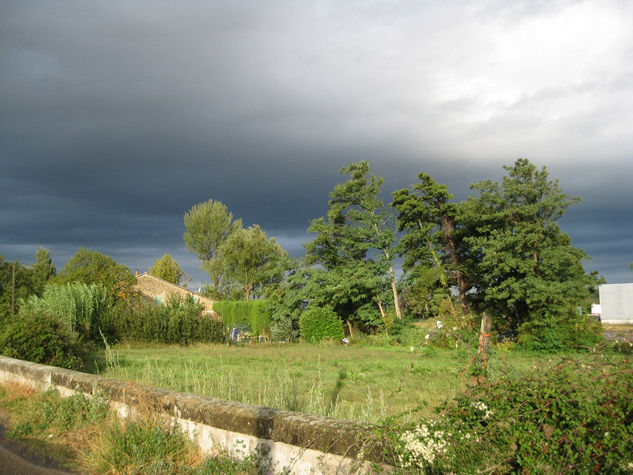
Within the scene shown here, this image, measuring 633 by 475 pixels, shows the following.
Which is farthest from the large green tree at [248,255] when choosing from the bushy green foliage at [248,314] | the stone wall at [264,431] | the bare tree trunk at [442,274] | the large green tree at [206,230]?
the stone wall at [264,431]

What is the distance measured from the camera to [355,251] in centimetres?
2788

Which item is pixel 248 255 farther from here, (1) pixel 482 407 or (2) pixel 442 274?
(1) pixel 482 407

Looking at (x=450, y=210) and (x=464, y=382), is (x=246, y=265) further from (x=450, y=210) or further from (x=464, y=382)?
(x=464, y=382)

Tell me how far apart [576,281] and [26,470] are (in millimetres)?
20368

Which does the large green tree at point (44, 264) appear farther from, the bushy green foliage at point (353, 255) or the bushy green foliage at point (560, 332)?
the bushy green foliage at point (560, 332)

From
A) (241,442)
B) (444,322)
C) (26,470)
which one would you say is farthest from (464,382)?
(444,322)

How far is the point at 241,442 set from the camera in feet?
11.2

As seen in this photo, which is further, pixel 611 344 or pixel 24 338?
pixel 24 338

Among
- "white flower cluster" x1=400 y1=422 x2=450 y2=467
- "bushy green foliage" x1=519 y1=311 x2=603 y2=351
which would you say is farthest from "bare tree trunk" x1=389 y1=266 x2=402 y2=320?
"white flower cluster" x1=400 y1=422 x2=450 y2=467

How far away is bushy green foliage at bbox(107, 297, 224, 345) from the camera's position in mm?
21641

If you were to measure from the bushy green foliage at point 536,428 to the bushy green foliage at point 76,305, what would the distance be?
63.3 feet

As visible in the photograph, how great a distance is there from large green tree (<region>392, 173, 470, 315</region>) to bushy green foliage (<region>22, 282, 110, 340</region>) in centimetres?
1607

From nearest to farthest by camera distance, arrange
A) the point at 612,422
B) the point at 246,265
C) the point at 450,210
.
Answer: the point at 612,422
the point at 450,210
the point at 246,265

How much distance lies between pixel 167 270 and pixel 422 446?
57.8 m
